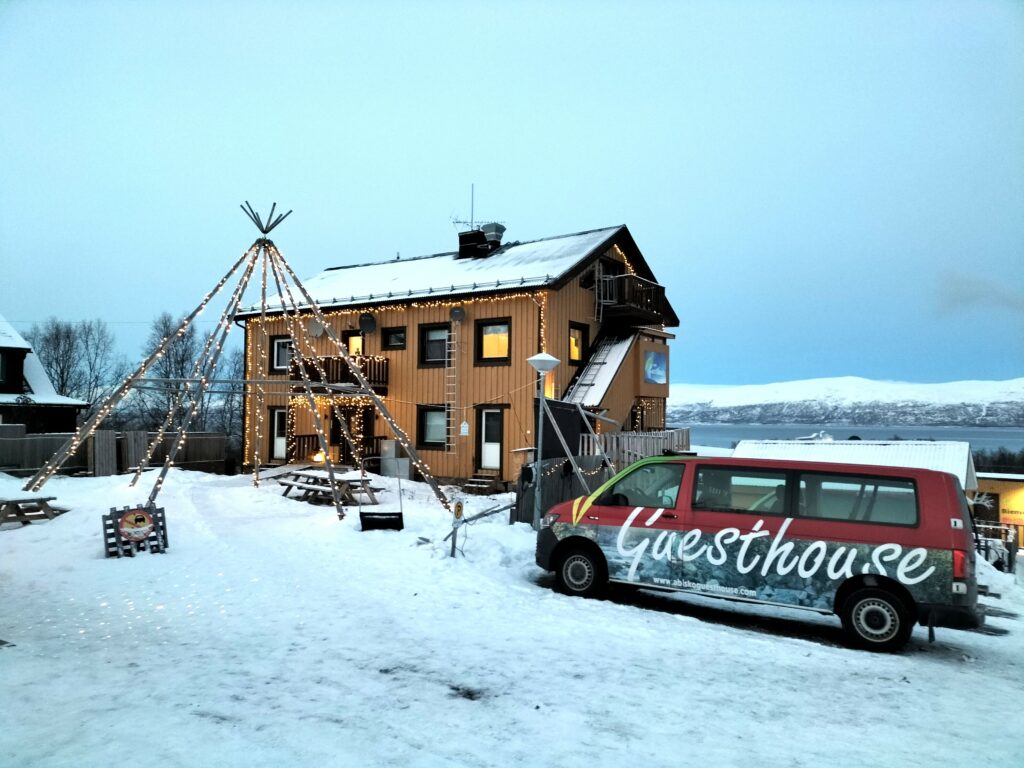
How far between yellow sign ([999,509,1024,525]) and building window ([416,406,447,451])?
1312 inches

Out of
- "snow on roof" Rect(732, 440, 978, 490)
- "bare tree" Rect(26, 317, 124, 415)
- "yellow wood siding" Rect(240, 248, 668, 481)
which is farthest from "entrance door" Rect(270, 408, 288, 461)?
"bare tree" Rect(26, 317, 124, 415)

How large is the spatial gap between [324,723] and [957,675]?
5941 mm

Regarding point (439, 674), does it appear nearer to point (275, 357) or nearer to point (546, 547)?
point (546, 547)

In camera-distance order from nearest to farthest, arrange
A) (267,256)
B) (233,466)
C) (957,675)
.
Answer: (957,675) → (267,256) → (233,466)

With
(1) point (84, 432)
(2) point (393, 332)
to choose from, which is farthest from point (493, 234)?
(1) point (84, 432)

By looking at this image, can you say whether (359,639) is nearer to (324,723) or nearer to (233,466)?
(324,723)

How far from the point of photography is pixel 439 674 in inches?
241

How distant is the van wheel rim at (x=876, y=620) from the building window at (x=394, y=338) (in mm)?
17655

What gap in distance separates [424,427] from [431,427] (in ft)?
0.76

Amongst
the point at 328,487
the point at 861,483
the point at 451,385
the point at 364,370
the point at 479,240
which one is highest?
the point at 479,240

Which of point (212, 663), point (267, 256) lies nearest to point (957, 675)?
point (212, 663)

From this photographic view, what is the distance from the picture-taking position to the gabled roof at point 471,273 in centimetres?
2108

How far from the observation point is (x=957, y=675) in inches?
264

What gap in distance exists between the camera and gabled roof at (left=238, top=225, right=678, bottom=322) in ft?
69.2
